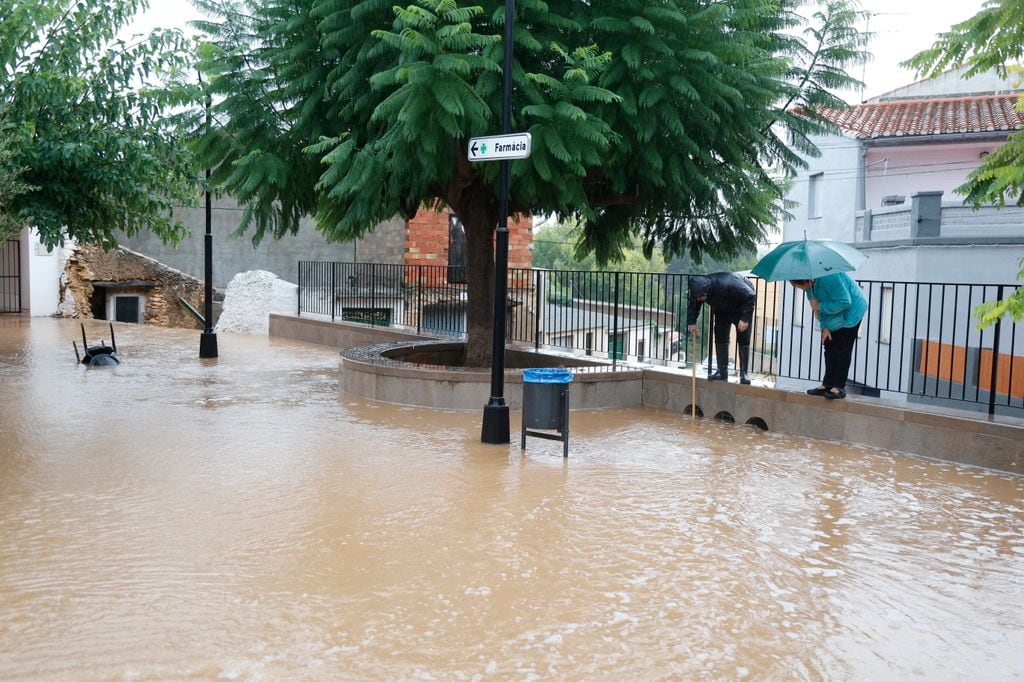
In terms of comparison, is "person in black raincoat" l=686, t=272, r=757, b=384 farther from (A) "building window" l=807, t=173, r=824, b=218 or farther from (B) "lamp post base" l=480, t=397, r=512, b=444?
(A) "building window" l=807, t=173, r=824, b=218

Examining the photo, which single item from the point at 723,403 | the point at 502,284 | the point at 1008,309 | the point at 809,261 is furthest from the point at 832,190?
the point at 1008,309

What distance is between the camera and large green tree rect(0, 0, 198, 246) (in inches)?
494

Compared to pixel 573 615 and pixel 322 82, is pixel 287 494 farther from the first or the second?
pixel 322 82

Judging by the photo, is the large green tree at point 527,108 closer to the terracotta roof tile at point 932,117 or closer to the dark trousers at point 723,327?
the dark trousers at point 723,327

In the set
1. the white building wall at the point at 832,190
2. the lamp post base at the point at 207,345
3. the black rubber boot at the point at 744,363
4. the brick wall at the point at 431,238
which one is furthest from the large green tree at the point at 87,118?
the white building wall at the point at 832,190

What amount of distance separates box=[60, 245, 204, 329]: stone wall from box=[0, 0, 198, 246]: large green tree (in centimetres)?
1263

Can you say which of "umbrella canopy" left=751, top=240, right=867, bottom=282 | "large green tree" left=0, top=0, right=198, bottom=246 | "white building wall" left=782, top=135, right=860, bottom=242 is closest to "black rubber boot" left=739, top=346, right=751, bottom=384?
"umbrella canopy" left=751, top=240, right=867, bottom=282

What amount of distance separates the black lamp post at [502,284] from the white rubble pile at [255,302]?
14.1 metres

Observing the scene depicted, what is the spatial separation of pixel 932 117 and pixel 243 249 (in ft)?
71.6

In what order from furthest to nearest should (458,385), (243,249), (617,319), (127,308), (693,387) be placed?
(243,249) < (127,308) < (617,319) < (458,385) < (693,387)

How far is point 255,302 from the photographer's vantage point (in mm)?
22828

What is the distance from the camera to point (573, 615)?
4988 mm

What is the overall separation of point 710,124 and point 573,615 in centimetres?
789

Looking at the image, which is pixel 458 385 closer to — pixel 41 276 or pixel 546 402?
pixel 546 402
